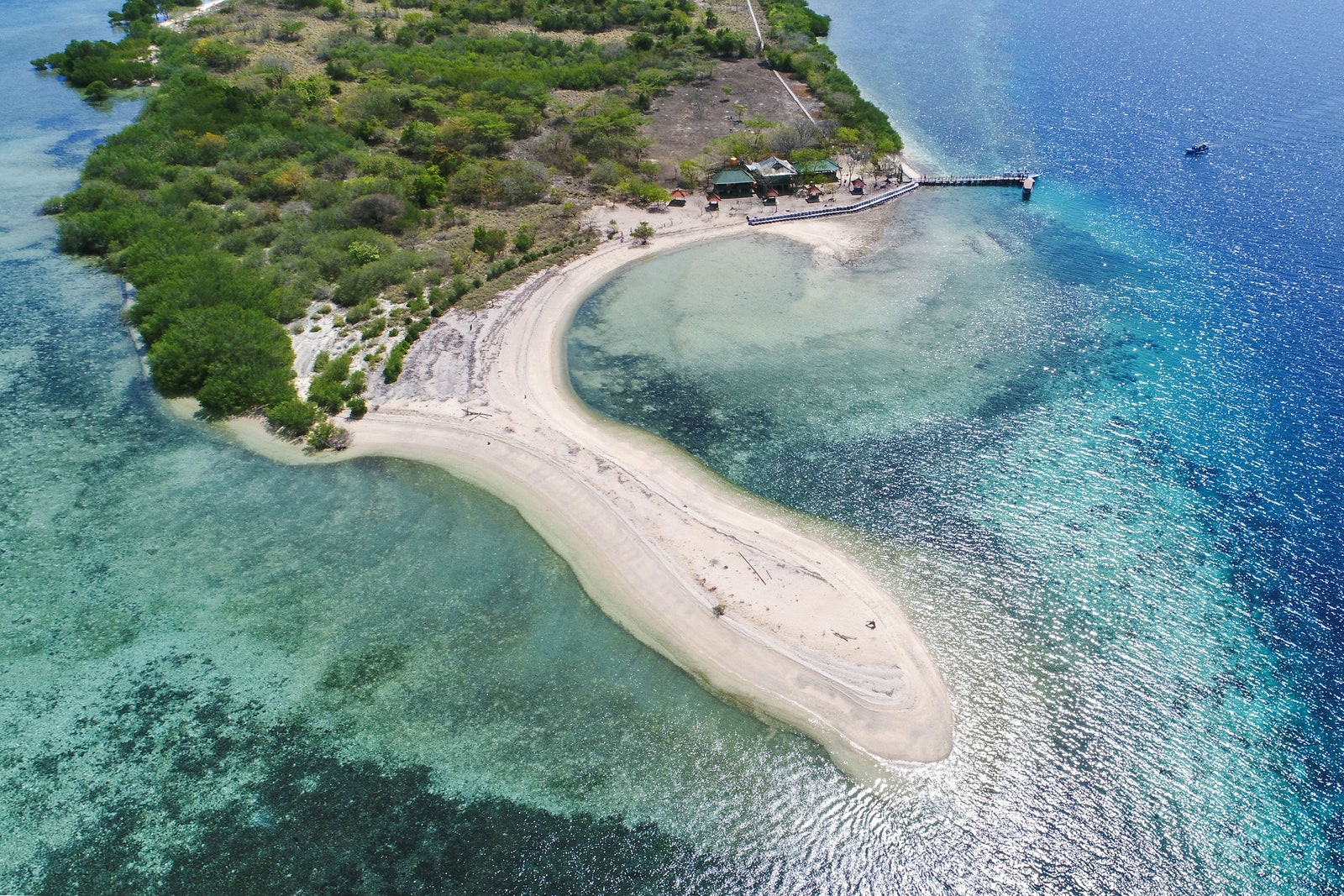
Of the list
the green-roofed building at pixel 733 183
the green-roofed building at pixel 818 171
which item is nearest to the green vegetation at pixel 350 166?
the green-roofed building at pixel 733 183

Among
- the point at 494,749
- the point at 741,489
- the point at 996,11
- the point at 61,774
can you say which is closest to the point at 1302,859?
the point at 741,489

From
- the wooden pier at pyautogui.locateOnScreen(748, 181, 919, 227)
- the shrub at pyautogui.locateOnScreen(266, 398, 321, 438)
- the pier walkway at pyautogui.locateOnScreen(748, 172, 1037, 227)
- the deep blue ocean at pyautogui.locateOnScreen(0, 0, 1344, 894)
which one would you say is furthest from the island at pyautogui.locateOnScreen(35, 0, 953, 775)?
the deep blue ocean at pyautogui.locateOnScreen(0, 0, 1344, 894)

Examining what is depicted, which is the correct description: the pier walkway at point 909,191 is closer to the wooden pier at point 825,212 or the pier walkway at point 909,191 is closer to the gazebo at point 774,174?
the wooden pier at point 825,212

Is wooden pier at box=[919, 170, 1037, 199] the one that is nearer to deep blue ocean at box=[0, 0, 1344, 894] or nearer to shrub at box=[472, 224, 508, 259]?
deep blue ocean at box=[0, 0, 1344, 894]

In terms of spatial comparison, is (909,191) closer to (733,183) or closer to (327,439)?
(733,183)

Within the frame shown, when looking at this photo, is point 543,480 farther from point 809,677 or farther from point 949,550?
point 949,550

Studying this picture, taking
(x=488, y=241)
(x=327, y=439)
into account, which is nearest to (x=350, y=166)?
(x=488, y=241)
